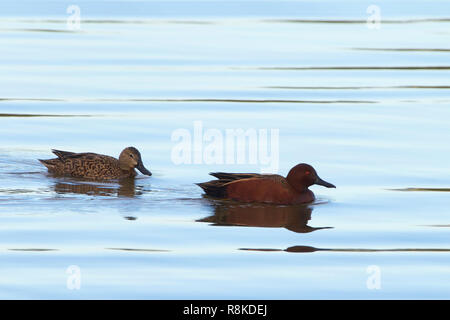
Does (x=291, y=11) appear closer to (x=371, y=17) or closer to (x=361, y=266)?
(x=371, y=17)

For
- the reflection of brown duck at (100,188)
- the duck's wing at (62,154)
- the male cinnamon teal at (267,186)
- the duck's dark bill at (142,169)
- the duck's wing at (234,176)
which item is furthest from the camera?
the duck's wing at (62,154)

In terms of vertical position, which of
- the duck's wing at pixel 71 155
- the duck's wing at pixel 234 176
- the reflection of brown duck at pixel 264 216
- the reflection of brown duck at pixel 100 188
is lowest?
the reflection of brown duck at pixel 264 216

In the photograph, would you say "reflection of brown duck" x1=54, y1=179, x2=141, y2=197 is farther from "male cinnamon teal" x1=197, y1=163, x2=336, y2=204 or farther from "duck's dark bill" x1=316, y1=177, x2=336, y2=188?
"duck's dark bill" x1=316, y1=177, x2=336, y2=188

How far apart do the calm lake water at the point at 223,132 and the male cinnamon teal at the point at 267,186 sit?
157 millimetres

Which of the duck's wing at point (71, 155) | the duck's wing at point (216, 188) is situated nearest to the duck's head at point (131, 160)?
the duck's wing at point (71, 155)

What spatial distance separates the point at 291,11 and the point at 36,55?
10.5m

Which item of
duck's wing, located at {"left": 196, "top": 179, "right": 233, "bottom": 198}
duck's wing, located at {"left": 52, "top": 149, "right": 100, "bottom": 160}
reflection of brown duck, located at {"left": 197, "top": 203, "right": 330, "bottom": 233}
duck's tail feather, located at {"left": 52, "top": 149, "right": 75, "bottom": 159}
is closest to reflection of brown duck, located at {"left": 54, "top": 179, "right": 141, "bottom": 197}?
duck's wing, located at {"left": 52, "top": 149, "right": 100, "bottom": 160}

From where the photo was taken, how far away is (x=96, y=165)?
14.9m

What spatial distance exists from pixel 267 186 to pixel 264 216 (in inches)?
27.4

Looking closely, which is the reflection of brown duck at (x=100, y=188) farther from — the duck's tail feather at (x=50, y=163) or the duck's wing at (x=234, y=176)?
the duck's wing at (x=234, y=176)

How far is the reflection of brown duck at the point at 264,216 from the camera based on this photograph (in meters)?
12.3

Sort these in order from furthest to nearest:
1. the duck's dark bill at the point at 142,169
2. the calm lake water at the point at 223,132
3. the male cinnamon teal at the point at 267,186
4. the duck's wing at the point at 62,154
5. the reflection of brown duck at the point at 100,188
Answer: the duck's wing at the point at 62,154
the duck's dark bill at the point at 142,169
the reflection of brown duck at the point at 100,188
the male cinnamon teal at the point at 267,186
the calm lake water at the point at 223,132

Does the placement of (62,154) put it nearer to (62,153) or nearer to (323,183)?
(62,153)
